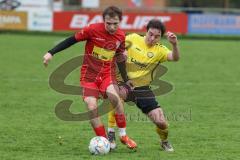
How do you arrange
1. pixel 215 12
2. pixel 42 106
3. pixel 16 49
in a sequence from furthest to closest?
pixel 215 12, pixel 16 49, pixel 42 106

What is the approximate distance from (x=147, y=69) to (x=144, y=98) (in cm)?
44

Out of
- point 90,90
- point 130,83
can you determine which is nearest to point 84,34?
point 90,90

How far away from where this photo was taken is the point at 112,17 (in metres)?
7.61

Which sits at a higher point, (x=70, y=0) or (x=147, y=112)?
(x=147, y=112)

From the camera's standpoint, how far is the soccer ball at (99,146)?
7566mm

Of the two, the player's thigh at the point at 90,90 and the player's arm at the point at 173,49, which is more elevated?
the player's arm at the point at 173,49

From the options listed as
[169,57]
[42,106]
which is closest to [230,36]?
[42,106]

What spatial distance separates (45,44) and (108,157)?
18.4m

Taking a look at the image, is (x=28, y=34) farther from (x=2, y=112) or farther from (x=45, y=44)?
(x=2, y=112)

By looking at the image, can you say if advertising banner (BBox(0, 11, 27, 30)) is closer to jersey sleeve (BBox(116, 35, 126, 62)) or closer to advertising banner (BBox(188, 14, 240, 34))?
advertising banner (BBox(188, 14, 240, 34))

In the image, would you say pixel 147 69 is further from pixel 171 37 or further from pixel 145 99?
pixel 171 37

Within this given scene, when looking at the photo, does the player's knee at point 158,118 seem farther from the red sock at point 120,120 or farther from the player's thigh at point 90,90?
A: the player's thigh at point 90,90

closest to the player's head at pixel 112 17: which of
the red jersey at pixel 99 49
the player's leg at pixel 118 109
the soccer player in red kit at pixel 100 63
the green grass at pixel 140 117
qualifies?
the soccer player in red kit at pixel 100 63

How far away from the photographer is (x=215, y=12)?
3347 cm
